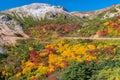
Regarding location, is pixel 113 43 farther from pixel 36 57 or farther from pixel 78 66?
pixel 78 66

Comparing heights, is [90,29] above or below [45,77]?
above

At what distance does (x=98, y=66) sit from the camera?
61.8m

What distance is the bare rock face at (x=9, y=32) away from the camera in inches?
5108

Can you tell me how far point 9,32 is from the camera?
5763 inches

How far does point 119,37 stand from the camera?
10519 centimetres

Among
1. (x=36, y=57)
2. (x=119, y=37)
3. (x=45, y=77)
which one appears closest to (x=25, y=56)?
(x=36, y=57)

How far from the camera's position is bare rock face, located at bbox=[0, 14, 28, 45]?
130 m

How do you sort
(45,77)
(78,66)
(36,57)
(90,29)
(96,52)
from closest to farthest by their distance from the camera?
→ (78,66), (45,77), (96,52), (36,57), (90,29)

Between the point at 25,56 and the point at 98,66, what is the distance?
3627 centimetres

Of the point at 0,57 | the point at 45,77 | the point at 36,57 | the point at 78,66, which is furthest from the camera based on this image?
the point at 0,57

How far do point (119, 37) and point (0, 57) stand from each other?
116 feet

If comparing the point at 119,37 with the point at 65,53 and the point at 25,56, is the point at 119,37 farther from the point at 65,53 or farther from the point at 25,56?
the point at 25,56

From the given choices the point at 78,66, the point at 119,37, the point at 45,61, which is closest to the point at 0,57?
the point at 45,61

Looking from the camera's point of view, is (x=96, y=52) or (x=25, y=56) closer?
(x=96, y=52)
